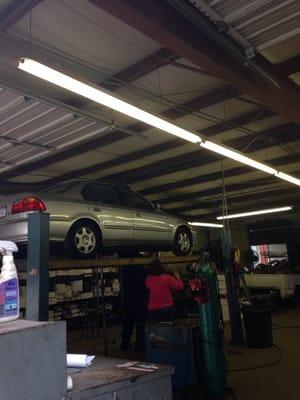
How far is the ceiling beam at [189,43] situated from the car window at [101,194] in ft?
9.89

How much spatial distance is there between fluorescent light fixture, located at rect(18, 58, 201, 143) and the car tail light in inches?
72.1

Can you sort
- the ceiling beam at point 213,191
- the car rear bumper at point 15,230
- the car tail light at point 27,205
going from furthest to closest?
the ceiling beam at point 213,191 < the car tail light at point 27,205 < the car rear bumper at point 15,230

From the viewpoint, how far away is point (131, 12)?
7.82ft

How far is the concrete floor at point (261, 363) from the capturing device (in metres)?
4.28

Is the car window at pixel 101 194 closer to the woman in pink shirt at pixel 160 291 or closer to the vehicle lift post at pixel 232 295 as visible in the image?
the woman in pink shirt at pixel 160 291

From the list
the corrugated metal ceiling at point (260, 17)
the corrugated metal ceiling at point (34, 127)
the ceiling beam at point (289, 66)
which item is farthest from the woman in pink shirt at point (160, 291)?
the corrugated metal ceiling at point (260, 17)

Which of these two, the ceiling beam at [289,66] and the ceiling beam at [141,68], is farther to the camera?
the ceiling beam at [289,66]

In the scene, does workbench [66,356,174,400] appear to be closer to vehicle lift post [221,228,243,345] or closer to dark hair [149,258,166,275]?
dark hair [149,258,166,275]

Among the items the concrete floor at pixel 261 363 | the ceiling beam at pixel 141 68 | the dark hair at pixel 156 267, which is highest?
the ceiling beam at pixel 141 68

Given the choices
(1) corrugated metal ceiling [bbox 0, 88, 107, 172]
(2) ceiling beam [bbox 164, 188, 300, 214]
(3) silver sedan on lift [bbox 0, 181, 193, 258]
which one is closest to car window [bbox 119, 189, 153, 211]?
(3) silver sedan on lift [bbox 0, 181, 193, 258]

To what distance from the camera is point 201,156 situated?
6770mm

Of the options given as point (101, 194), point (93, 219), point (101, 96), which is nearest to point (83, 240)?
point (93, 219)

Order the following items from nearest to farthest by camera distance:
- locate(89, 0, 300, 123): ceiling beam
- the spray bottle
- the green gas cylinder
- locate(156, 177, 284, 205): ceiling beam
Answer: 1. the spray bottle
2. locate(89, 0, 300, 123): ceiling beam
3. the green gas cylinder
4. locate(156, 177, 284, 205): ceiling beam

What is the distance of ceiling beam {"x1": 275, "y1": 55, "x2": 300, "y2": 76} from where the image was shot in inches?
151
